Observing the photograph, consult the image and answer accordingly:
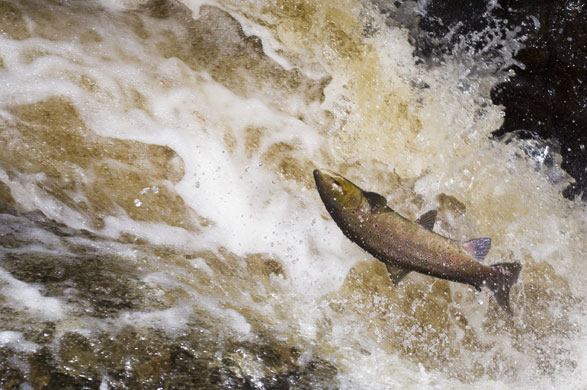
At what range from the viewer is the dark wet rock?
312 cm

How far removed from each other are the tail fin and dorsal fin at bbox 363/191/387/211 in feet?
2.04

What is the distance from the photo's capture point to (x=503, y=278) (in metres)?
2.75

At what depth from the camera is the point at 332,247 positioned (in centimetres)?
309

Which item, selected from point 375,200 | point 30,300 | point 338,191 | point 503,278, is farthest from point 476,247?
point 30,300

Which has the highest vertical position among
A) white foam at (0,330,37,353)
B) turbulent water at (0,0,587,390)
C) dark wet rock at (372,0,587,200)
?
dark wet rock at (372,0,587,200)

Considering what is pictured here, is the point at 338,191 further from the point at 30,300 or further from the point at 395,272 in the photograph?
the point at 30,300

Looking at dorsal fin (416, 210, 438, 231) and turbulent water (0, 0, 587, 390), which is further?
turbulent water (0, 0, 587, 390)

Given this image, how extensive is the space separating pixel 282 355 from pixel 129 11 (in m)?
1.88

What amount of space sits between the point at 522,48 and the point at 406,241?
4.51ft

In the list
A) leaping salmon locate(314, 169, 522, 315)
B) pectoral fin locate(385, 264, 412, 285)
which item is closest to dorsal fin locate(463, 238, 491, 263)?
leaping salmon locate(314, 169, 522, 315)

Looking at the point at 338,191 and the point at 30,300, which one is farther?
the point at 338,191

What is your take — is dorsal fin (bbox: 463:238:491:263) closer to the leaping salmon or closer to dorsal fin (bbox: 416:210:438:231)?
the leaping salmon

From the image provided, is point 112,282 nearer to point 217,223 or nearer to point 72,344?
point 72,344

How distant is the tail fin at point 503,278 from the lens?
2.73 metres
